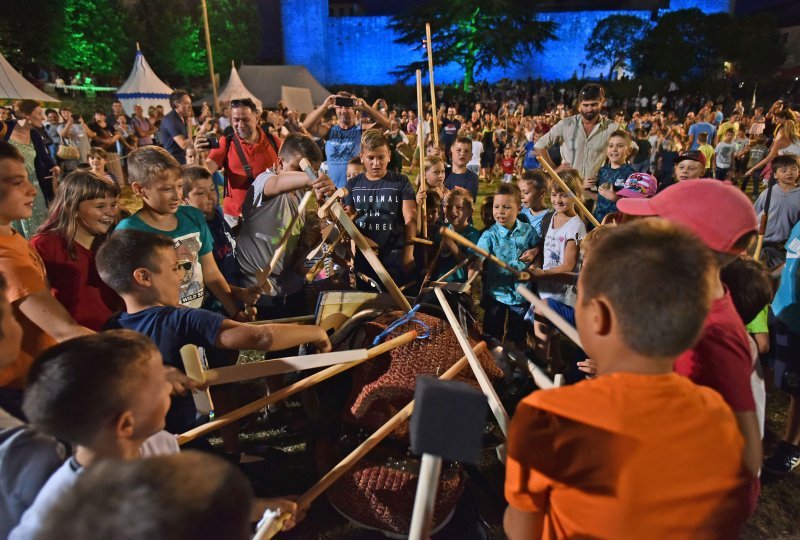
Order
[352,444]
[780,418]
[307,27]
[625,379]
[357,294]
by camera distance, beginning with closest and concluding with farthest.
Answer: [625,379] < [352,444] < [357,294] < [780,418] < [307,27]

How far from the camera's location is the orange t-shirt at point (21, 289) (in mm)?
2008

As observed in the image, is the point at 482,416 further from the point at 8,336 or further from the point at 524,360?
the point at 8,336

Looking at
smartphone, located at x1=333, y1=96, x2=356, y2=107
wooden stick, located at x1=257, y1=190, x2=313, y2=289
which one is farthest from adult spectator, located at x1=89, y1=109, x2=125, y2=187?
wooden stick, located at x1=257, y1=190, x2=313, y2=289

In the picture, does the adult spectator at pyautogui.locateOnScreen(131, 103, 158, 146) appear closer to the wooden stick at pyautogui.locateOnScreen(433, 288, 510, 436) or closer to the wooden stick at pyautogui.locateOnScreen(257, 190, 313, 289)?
the wooden stick at pyautogui.locateOnScreen(257, 190, 313, 289)

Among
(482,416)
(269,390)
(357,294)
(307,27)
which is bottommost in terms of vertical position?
(269,390)

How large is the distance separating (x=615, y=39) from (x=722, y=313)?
52.7 m

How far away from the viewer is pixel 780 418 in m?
3.52

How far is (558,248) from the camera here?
3812 mm

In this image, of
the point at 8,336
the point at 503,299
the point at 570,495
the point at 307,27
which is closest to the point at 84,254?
the point at 8,336

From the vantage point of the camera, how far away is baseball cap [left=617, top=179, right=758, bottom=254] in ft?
5.11

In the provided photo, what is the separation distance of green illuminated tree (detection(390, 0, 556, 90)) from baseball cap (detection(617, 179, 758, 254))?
41995mm

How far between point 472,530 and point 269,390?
1818mm

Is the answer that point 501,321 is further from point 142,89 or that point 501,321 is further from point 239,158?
point 142,89

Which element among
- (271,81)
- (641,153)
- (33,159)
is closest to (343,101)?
(33,159)
